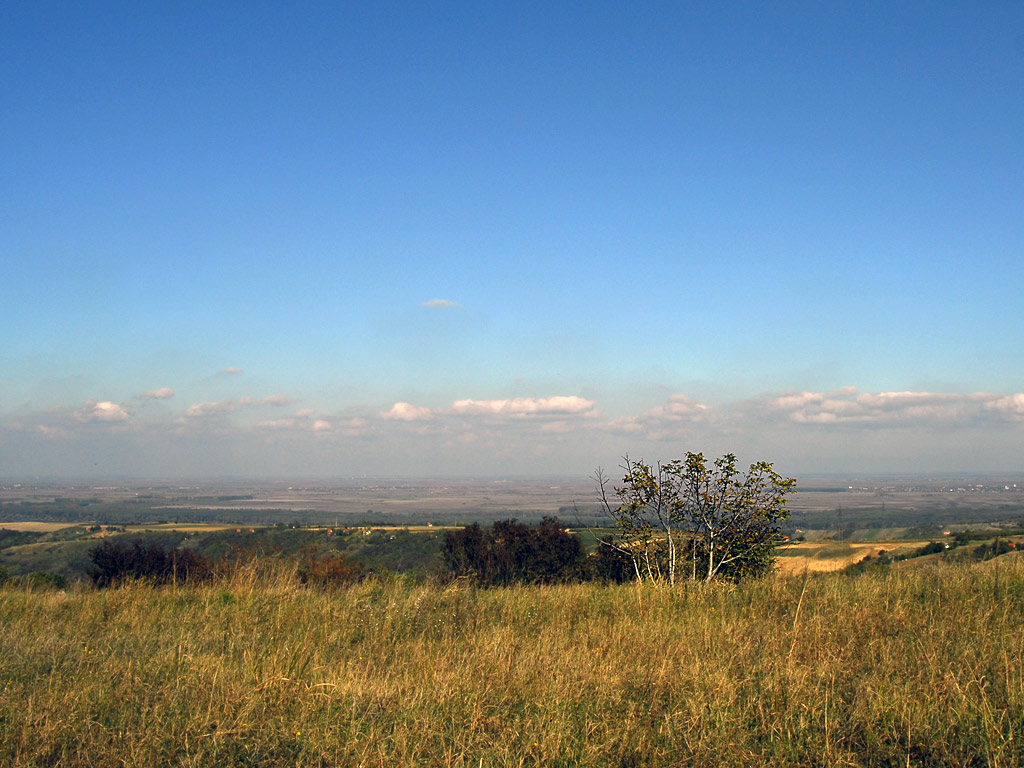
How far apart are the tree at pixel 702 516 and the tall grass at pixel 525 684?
2763 millimetres

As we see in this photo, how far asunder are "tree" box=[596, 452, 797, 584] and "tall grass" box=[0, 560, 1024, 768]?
9.07ft

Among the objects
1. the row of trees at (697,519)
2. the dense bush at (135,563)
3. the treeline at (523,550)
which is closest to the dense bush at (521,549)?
the treeline at (523,550)

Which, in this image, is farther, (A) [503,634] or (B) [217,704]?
(A) [503,634]

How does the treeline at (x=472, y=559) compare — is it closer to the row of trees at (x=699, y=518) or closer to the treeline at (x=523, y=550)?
the treeline at (x=523, y=550)

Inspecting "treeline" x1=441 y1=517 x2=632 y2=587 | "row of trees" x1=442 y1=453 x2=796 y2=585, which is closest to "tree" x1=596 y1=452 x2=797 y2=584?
"row of trees" x1=442 y1=453 x2=796 y2=585

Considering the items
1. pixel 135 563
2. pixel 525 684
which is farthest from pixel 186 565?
pixel 525 684

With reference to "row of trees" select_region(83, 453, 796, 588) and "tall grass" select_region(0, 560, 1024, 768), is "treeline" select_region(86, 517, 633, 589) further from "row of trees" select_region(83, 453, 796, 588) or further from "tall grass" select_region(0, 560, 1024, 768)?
"tall grass" select_region(0, 560, 1024, 768)

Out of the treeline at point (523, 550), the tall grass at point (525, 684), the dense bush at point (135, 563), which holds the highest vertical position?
the tall grass at point (525, 684)

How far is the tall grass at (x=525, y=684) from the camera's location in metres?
3.83

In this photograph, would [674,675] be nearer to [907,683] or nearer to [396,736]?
[907,683]

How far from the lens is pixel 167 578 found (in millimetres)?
11953

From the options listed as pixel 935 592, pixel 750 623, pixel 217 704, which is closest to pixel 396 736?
pixel 217 704

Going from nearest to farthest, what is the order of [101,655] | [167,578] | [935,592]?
[101,655], [935,592], [167,578]

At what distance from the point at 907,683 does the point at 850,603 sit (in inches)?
116
